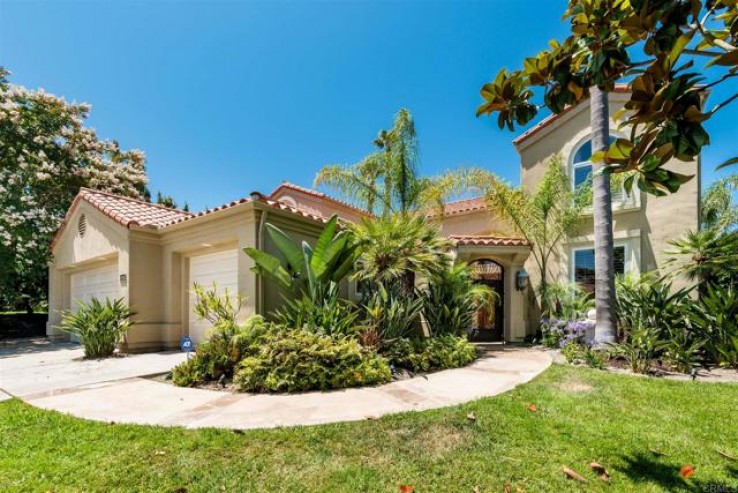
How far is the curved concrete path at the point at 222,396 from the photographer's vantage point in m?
4.70

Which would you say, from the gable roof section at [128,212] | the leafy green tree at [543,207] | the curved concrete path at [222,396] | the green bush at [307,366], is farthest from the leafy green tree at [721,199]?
the gable roof section at [128,212]

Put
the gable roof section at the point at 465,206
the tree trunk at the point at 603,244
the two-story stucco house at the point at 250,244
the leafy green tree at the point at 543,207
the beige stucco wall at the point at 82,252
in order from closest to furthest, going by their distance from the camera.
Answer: the tree trunk at the point at 603,244 < the two-story stucco house at the point at 250,244 < the beige stucco wall at the point at 82,252 < the leafy green tree at the point at 543,207 < the gable roof section at the point at 465,206

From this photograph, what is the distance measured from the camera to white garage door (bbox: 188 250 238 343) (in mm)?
9891

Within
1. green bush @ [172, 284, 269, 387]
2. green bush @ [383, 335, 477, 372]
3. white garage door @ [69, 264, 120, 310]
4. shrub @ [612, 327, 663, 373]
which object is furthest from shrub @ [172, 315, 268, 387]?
shrub @ [612, 327, 663, 373]

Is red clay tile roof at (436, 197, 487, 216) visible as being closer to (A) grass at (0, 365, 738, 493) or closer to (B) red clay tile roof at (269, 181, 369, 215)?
(B) red clay tile roof at (269, 181, 369, 215)

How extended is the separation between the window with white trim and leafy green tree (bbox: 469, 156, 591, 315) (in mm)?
746

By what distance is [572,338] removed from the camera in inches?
366

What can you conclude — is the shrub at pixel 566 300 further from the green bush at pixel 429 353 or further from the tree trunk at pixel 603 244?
Answer: the green bush at pixel 429 353

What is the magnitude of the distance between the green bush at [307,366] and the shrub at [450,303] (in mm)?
2828

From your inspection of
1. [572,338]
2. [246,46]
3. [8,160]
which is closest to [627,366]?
[572,338]

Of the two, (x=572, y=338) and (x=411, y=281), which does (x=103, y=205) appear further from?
(x=572, y=338)

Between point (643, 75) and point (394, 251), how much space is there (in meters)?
6.73

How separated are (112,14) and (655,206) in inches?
653

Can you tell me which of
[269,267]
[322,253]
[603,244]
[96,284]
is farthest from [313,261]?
[96,284]
